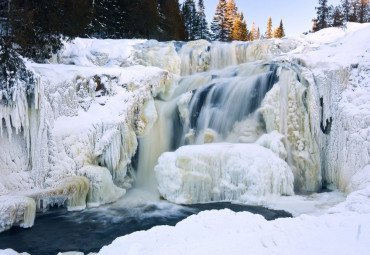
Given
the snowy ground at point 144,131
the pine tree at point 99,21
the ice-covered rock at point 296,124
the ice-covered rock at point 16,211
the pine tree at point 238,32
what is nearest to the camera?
the snowy ground at point 144,131

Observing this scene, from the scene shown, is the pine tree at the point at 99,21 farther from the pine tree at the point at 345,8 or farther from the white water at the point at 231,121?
the pine tree at the point at 345,8

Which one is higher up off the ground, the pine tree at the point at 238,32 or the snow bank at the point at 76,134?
the pine tree at the point at 238,32

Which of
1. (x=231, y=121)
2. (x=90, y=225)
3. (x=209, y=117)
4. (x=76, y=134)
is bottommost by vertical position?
(x=90, y=225)

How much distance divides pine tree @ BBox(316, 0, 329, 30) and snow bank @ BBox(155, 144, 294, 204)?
28.0 meters

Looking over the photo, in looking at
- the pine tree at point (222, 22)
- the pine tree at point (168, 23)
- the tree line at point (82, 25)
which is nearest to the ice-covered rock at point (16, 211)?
the tree line at point (82, 25)

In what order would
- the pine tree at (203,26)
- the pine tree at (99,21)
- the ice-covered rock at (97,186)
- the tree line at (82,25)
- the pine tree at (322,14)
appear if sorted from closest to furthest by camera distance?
the tree line at (82,25), the ice-covered rock at (97,186), the pine tree at (99,21), the pine tree at (322,14), the pine tree at (203,26)

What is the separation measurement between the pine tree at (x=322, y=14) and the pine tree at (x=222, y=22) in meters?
10.5

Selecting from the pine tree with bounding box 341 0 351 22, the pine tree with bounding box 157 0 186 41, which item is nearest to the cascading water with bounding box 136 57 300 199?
the pine tree with bounding box 157 0 186 41

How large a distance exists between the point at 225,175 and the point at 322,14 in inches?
1187

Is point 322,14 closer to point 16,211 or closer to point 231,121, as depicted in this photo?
point 231,121

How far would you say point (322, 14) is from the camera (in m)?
30.8

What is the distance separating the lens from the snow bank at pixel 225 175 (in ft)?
23.7

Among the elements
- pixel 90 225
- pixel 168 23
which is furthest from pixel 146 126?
pixel 168 23

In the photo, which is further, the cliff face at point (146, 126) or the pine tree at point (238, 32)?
the pine tree at point (238, 32)
